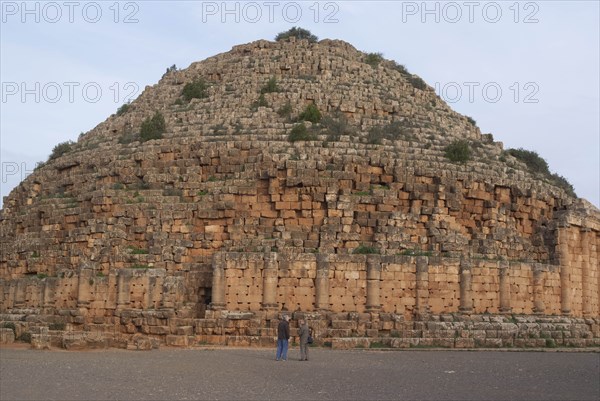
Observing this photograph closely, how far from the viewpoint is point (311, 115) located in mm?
31375

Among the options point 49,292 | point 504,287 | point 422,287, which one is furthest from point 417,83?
point 49,292

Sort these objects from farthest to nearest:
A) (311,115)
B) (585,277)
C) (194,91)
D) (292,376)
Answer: (194,91), (585,277), (311,115), (292,376)

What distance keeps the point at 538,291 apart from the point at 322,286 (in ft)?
27.0

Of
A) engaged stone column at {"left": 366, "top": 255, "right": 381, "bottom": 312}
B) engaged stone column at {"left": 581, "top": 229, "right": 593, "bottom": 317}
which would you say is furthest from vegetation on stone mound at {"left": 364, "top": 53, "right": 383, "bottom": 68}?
engaged stone column at {"left": 366, "top": 255, "right": 381, "bottom": 312}

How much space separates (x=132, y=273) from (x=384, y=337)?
8.10 m

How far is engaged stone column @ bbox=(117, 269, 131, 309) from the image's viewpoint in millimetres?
26375

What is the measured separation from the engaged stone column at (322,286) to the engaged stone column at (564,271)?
9589 mm

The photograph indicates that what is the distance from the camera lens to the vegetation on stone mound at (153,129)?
104 feet

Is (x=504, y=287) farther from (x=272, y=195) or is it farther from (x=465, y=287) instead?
(x=272, y=195)

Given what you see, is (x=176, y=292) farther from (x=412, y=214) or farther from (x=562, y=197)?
(x=562, y=197)

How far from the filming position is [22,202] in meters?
34.7

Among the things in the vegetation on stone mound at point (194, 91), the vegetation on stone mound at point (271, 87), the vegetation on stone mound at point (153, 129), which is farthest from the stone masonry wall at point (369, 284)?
the vegetation on stone mound at point (194, 91)

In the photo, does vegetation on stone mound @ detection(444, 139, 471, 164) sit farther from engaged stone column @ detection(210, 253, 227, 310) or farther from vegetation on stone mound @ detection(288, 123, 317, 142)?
engaged stone column @ detection(210, 253, 227, 310)

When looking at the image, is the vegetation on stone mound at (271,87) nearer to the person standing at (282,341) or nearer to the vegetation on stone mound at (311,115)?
the vegetation on stone mound at (311,115)
